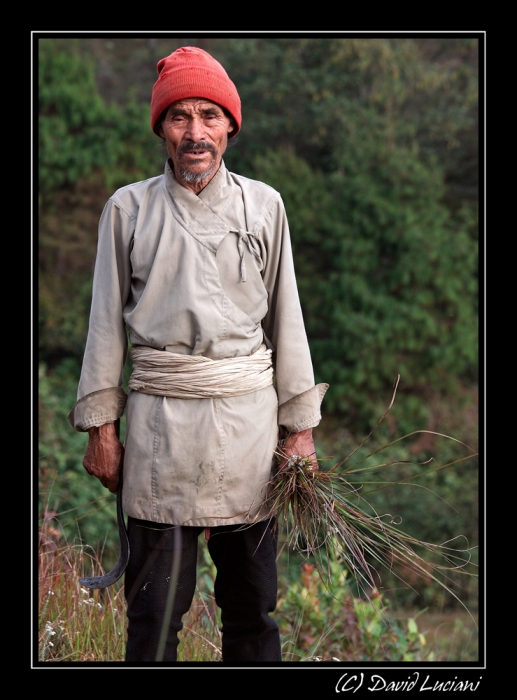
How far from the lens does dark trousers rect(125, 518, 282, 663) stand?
2359 millimetres

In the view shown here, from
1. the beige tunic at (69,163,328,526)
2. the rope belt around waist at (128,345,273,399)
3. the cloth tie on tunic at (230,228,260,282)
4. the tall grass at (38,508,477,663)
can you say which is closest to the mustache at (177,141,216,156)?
the beige tunic at (69,163,328,526)

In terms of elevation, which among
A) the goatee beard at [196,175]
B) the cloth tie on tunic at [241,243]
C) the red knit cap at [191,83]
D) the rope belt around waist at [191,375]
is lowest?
the rope belt around waist at [191,375]

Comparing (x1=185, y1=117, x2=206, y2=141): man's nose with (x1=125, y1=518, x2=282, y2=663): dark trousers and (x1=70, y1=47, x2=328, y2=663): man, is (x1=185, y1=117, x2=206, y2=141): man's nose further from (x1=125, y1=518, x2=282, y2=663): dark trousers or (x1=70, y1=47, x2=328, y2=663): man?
(x1=125, y1=518, x2=282, y2=663): dark trousers

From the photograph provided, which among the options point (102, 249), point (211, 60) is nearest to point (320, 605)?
point (102, 249)

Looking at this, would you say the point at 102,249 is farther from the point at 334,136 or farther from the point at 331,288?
the point at 334,136

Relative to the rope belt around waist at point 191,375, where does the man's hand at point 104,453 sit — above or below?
below

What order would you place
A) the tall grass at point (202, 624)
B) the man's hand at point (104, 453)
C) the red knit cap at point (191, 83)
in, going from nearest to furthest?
the red knit cap at point (191, 83), the man's hand at point (104, 453), the tall grass at point (202, 624)

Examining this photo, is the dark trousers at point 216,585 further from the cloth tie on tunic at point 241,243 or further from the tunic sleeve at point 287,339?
the cloth tie on tunic at point 241,243

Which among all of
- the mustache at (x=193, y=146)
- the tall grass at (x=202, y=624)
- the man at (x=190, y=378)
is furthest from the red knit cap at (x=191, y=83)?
the tall grass at (x=202, y=624)

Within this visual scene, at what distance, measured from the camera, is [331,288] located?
7.50 meters

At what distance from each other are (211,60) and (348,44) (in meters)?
6.07

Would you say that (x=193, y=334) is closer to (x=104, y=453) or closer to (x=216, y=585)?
(x=104, y=453)

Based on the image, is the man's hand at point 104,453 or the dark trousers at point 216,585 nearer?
the dark trousers at point 216,585

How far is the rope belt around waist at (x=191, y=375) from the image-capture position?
2385mm
